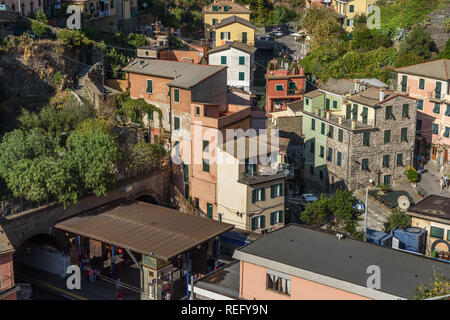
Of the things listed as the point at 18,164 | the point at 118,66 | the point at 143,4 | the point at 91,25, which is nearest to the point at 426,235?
the point at 18,164

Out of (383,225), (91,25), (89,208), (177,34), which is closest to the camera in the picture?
(89,208)

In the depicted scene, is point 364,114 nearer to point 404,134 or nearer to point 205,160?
point 404,134

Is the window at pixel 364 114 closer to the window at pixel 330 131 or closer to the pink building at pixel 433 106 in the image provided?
the window at pixel 330 131

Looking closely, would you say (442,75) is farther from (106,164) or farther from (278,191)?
(106,164)

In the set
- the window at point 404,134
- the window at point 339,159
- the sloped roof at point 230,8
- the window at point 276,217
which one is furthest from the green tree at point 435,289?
the sloped roof at point 230,8

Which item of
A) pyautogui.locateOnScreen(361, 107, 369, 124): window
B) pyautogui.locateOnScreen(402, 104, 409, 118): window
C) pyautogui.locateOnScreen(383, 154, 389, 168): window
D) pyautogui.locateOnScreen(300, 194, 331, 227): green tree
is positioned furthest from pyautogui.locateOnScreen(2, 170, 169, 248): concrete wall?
pyautogui.locateOnScreen(402, 104, 409, 118): window

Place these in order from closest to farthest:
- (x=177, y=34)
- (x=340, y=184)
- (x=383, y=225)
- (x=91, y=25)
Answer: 1. (x=383, y=225)
2. (x=340, y=184)
3. (x=91, y=25)
4. (x=177, y=34)
